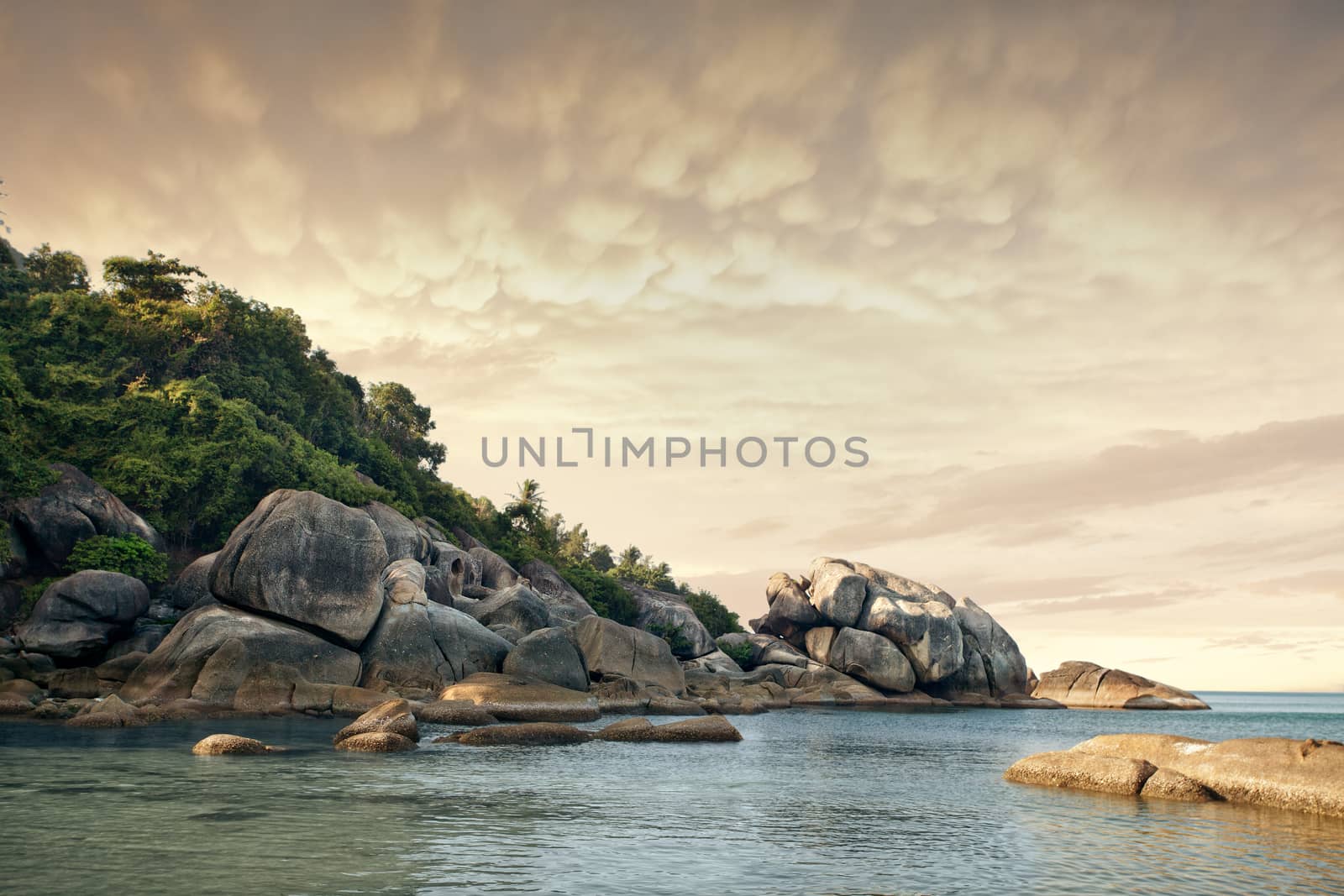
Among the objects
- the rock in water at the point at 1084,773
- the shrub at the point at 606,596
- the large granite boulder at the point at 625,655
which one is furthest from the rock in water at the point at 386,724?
the shrub at the point at 606,596

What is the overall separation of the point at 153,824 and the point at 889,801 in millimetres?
12908

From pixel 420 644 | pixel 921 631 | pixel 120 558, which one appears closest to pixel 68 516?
pixel 120 558

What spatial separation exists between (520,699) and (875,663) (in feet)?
124

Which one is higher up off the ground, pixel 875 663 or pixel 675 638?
pixel 675 638

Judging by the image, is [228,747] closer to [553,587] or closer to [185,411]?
[185,411]

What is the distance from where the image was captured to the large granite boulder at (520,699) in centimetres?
3216

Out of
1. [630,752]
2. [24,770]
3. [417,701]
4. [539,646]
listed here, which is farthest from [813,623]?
[24,770]

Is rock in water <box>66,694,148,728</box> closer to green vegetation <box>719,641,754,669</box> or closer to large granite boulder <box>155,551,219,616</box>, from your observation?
large granite boulder <box>155,551,219,616</box>

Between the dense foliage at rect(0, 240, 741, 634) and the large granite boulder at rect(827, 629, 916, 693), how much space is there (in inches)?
640

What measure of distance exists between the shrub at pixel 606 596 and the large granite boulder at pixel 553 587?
131 cm

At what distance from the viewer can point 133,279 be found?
57.4 m

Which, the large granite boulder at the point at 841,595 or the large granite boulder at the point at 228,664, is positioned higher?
the large granite boulder at the point at 841,595

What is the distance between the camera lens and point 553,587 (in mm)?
62062

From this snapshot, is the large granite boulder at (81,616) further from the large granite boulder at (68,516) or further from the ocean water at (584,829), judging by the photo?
the ocean water at (584,829)
